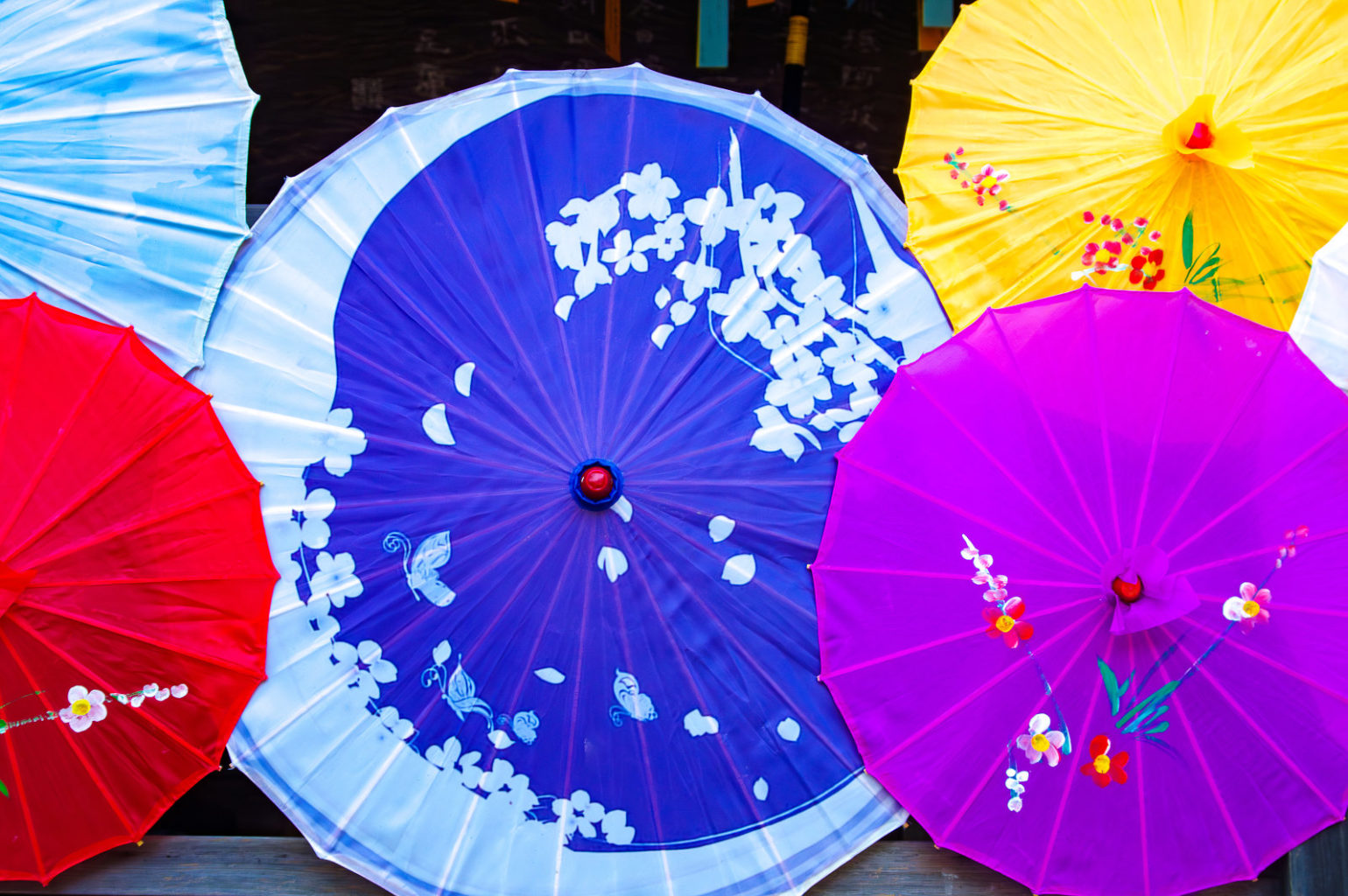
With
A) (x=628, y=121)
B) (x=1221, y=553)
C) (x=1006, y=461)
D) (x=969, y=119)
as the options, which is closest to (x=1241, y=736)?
(x=1221, y=553)

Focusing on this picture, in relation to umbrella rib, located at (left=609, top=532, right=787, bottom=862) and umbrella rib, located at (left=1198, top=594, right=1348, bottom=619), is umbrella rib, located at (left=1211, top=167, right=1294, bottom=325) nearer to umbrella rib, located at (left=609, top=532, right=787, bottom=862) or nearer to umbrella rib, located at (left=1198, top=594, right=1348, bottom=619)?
umbrella rib, located at (left=1198, top=594, right=1348, bottom=619)

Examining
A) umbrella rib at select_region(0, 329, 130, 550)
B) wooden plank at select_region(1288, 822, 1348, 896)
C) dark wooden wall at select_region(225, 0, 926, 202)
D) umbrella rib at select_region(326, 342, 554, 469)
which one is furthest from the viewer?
dark wooden wall at select_region(225, 0, 926, 202)

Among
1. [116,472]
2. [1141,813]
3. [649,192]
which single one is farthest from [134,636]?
[1141,813]

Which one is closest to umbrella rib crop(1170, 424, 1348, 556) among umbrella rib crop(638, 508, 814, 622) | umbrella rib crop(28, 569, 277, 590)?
umbrella rib crop(638, 508, 814, 622)

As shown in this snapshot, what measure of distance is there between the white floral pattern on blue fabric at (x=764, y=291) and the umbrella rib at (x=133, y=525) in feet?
2.66

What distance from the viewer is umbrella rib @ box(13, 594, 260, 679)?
2.30m

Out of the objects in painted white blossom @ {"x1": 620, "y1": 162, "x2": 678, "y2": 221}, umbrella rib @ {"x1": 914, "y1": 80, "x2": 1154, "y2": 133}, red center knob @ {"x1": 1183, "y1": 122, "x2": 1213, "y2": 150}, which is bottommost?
painted white blossom @ {"x1": 620, "y1": 162, "x2": 678, "y2": 221}

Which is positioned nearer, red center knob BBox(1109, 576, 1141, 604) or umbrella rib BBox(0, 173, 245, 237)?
red center knob BBox(1109, 576, 1141, 604)

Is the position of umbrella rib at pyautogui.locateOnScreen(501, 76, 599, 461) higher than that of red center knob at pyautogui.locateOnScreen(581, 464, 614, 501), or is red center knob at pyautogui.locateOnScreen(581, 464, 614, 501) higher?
umbrella rib at pyautogui.locateOnScreen(501, 76, 599, 461)

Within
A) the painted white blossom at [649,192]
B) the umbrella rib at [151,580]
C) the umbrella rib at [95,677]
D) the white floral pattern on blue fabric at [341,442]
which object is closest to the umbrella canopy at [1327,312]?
the painted white blossom at [649,192]

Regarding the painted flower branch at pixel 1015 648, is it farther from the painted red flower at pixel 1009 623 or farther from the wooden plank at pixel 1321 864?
the wooden plank at pixel 1321 864

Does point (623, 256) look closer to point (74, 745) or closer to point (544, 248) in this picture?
point (544, 248)

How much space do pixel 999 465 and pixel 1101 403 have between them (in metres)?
Result: 0.27

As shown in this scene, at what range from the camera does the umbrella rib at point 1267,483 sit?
2.42 metres
